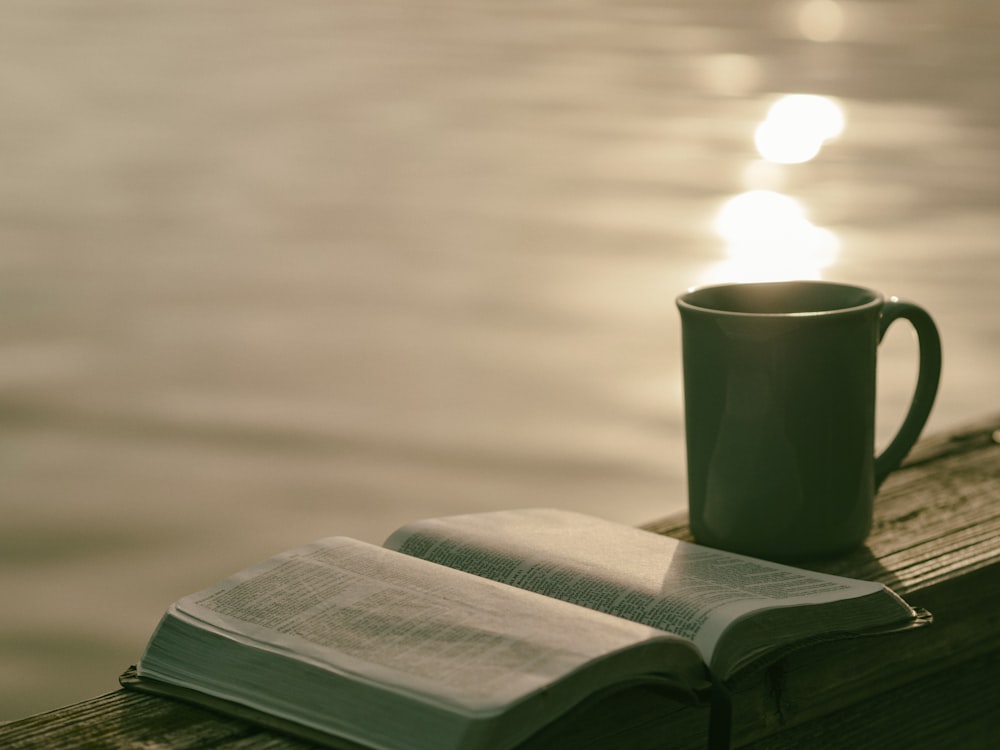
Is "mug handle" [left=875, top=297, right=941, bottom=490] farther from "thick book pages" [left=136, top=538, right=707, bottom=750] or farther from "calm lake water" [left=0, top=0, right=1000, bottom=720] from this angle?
"calm lake water" [left=0, top=0, right=1000, bottom=720]

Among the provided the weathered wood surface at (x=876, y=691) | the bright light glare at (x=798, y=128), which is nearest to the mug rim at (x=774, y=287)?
the weathered wood surface at (x=876, y=691)

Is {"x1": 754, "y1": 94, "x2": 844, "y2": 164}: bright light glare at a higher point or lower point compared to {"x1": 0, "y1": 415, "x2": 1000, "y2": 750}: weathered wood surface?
higher

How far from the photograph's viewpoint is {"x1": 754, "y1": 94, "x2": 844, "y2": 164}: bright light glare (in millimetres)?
4680

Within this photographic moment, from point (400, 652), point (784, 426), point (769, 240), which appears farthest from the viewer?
point (769, 240)

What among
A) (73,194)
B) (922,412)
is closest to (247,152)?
(73,194)

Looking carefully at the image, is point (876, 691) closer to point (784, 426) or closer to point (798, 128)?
point (784, 426)

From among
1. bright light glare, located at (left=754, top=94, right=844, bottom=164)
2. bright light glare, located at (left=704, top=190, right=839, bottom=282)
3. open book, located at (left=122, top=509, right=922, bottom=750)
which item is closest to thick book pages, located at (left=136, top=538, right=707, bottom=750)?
open book, located at (left=122, top=509, right=922, bottom=750)

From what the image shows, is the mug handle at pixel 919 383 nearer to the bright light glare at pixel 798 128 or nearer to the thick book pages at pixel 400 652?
the thick book pages at pixel 400 652

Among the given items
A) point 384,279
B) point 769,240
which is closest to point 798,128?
point 769,240

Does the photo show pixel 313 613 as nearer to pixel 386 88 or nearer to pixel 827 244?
pixel 827 244

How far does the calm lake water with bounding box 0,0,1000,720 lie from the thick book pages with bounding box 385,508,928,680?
103 cm

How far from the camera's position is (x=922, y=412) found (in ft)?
3.15

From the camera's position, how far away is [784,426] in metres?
0.88

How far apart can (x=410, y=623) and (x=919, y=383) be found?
462mm
